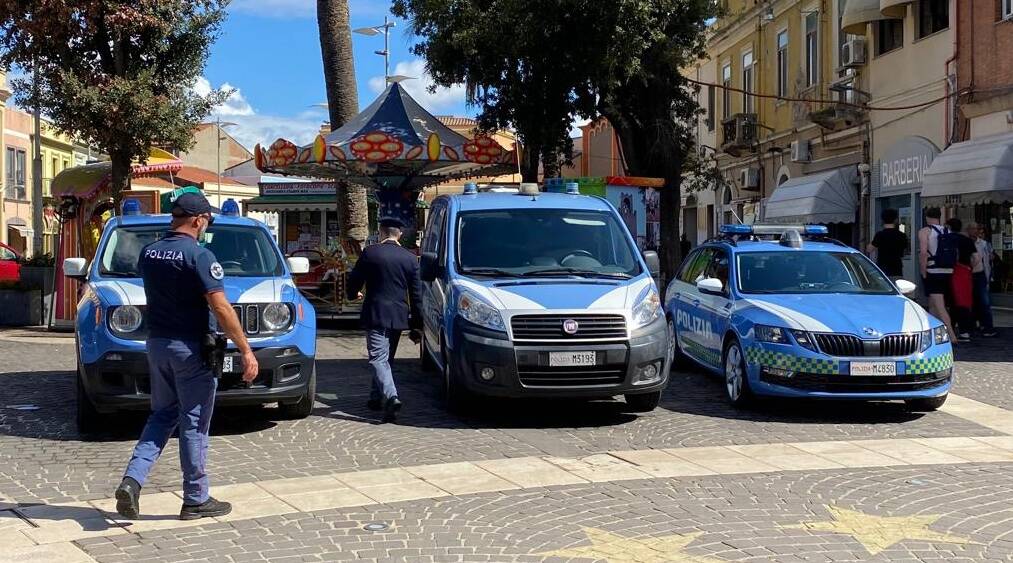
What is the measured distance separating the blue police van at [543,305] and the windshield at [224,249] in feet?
4.33

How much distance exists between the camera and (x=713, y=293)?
11.0 m

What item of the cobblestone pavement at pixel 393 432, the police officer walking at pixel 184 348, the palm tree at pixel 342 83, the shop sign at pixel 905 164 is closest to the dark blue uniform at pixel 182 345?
the police officer walking at pixel 184 348

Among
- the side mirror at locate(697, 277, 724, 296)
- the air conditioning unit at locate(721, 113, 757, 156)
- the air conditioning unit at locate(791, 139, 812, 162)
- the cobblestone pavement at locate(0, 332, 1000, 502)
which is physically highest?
the air conditioning unit at locate(721, 113, 757, 156)

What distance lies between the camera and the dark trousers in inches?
639

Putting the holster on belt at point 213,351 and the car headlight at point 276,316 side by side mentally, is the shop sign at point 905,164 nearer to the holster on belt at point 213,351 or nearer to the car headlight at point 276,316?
the car headlight at point 276,316

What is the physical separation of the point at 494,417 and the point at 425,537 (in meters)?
3.75

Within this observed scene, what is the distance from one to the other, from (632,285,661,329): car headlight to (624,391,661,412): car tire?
68cm

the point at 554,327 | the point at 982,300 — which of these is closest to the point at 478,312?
the point at 554,327

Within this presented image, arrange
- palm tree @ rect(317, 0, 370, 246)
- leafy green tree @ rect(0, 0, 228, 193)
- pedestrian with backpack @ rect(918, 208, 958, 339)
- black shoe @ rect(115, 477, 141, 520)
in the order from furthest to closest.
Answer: palm tree @ rect(317, 0, 370, 246) < leafy green tree @ rect(0, 0, 228, 193) < pedestrian with backpack @ rect(918, 208, 958, 339) < black shoe @ rect(115, 477, 141, 520)

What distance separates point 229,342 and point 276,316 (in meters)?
0.49

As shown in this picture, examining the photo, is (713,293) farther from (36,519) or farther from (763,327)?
(36,519)

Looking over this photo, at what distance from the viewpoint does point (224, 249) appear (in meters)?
9.66

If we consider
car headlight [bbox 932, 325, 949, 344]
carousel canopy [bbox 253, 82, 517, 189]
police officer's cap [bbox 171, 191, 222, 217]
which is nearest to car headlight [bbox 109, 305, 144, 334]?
police officer's cap [bbox 171, 191, 222, 217]

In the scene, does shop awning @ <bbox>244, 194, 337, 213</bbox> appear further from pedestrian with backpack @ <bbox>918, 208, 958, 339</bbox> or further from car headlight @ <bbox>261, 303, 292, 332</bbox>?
car headlight @ <bbox>261, 303, 292, 332</bbox>
